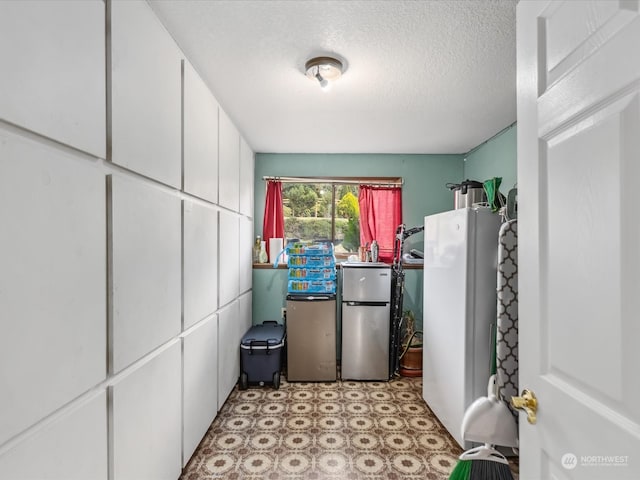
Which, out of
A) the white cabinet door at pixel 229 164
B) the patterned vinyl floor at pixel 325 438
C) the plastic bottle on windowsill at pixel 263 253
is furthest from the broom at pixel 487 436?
the plastic bottle on windowsill at pixel 263 253

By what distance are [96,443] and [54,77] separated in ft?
3.80

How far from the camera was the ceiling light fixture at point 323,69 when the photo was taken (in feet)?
6.38

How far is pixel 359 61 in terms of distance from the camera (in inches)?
78.7

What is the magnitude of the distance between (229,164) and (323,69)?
1.24 m

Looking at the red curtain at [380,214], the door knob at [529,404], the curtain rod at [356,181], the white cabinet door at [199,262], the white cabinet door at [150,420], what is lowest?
the white cabinet door at [150,420]

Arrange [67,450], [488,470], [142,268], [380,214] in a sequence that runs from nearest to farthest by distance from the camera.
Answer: [67,450] < [488,470] < [142,268] < [380,214]

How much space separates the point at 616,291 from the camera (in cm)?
63

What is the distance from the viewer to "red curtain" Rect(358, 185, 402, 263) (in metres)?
4.03

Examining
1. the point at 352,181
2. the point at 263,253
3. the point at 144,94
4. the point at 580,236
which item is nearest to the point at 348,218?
the point at 352,181

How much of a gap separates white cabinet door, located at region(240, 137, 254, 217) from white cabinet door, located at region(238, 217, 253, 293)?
127 mm

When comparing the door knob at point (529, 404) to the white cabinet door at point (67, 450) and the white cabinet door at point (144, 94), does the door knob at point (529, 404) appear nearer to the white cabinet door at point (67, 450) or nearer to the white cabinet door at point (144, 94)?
the white cabinet door at point (67, 450)

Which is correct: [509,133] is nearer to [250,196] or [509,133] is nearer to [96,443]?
[250,196]

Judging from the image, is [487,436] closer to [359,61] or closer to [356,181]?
[359,61]

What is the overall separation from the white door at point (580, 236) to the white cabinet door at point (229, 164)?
217 cm
